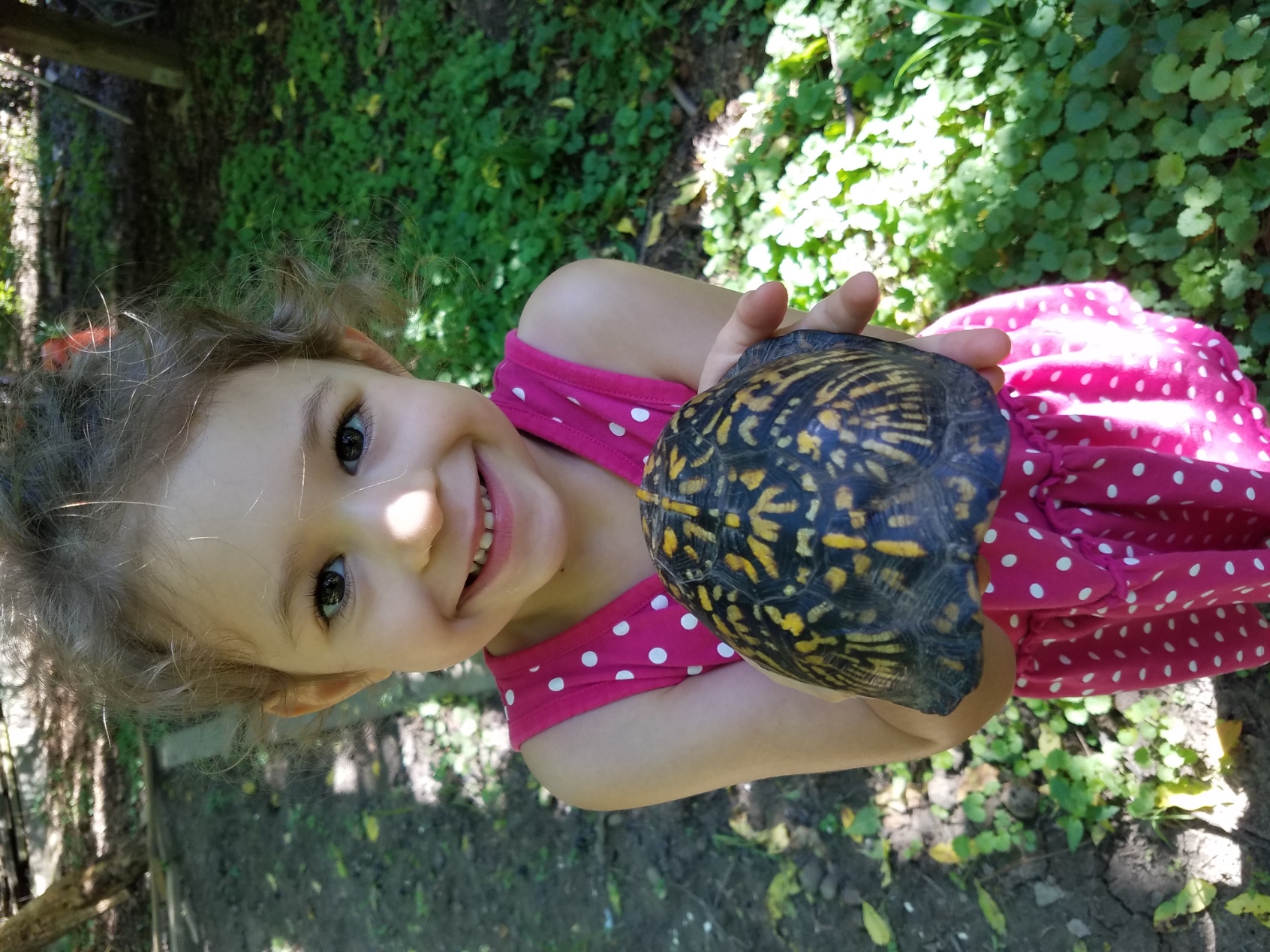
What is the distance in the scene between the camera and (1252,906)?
1.85m

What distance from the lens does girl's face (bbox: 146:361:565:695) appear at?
49.4 inches

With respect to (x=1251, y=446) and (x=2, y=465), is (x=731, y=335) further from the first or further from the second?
(x=2, y=465)

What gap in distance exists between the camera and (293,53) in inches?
159

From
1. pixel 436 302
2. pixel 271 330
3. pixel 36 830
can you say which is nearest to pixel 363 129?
pixel 436 302

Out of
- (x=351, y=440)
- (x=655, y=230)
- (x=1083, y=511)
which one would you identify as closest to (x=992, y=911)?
(x=1083, y=511)

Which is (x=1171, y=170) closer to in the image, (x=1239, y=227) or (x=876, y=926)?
(x=1239, y=227)

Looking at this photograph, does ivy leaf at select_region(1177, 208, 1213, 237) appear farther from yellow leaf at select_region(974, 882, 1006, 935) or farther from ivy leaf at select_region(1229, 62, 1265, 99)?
A: yellow leaf at select_region(974, 882, 1006, 935)

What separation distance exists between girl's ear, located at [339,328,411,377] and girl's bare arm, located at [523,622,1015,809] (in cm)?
81

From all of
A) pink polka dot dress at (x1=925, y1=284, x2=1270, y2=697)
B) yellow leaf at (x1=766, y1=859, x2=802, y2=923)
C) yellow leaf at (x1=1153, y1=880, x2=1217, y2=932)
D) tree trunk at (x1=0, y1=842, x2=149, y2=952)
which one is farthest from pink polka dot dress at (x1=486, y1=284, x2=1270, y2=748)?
tree trunk at (x1=0, y1=842, x2=149, y2=952)

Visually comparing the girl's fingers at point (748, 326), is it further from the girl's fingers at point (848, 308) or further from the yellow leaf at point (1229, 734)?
the yellow leaf at point (1229, 734)

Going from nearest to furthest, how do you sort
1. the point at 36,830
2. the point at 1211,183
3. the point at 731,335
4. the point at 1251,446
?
the point at 731,335 → the point at 1251,446 → the point at 1211,183 → the point at 36,830

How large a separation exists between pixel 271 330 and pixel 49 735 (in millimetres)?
4253

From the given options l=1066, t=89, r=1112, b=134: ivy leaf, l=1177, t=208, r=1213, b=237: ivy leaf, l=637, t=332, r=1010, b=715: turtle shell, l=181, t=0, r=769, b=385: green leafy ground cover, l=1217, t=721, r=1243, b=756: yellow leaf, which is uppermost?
l=181, t=0, r=769, b=385: green leafy ground cover

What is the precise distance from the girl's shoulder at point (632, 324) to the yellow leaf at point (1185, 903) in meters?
1.71
